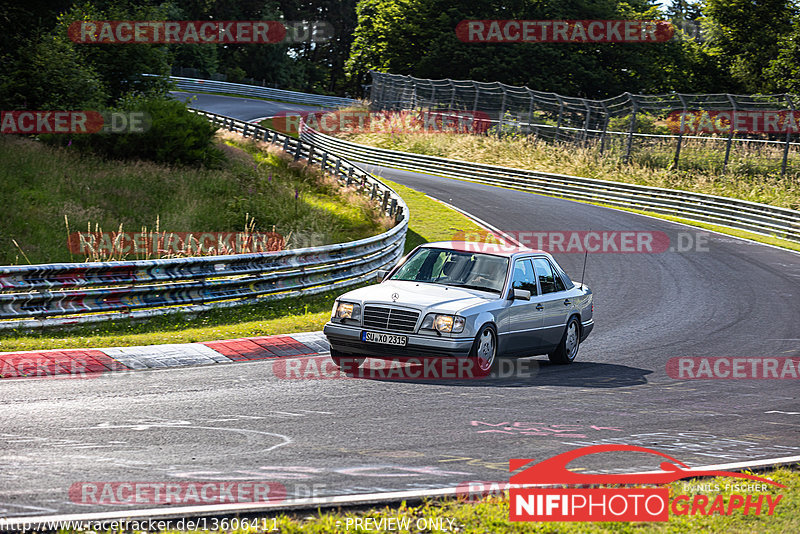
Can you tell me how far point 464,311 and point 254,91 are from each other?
65244mm

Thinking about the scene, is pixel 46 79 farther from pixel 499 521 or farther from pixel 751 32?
pixel 751 32

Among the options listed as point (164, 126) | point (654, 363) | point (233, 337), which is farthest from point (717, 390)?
point (164, 126)

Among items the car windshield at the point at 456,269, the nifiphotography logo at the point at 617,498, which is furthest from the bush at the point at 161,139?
the nifiphotography logo at the point at 617,498

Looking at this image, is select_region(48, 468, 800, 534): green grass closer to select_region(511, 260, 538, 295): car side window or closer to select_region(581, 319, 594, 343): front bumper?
select_region(511, 260, 538, 295): car side window

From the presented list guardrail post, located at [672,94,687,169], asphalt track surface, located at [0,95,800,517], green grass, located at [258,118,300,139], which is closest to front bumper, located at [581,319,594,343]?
asphalt track surface, located at [0,95,800,517]

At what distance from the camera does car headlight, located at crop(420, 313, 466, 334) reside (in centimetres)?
948

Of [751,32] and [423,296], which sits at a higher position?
[751,32]

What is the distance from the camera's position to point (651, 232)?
90.3 feet

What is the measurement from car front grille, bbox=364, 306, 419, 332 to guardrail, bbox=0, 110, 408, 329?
4.31m

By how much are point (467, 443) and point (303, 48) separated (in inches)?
3799

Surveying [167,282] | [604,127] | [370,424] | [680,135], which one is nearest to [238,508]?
[370,424]

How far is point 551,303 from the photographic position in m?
11.5

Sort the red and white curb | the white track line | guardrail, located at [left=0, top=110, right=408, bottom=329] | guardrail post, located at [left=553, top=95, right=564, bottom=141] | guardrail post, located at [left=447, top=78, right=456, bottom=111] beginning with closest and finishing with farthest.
Answer: 1. the white track line
2. the red and white curb
3. guardrail, located at [left=0, top=110, right=408, bottom=329]
4. guardrail post, located at [left=553, top=95, right=564, bottom=141]
5. guardrail post, located at [left=447, top=78, right=456, bottom=111]

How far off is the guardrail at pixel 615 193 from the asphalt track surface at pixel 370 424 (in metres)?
17.7
